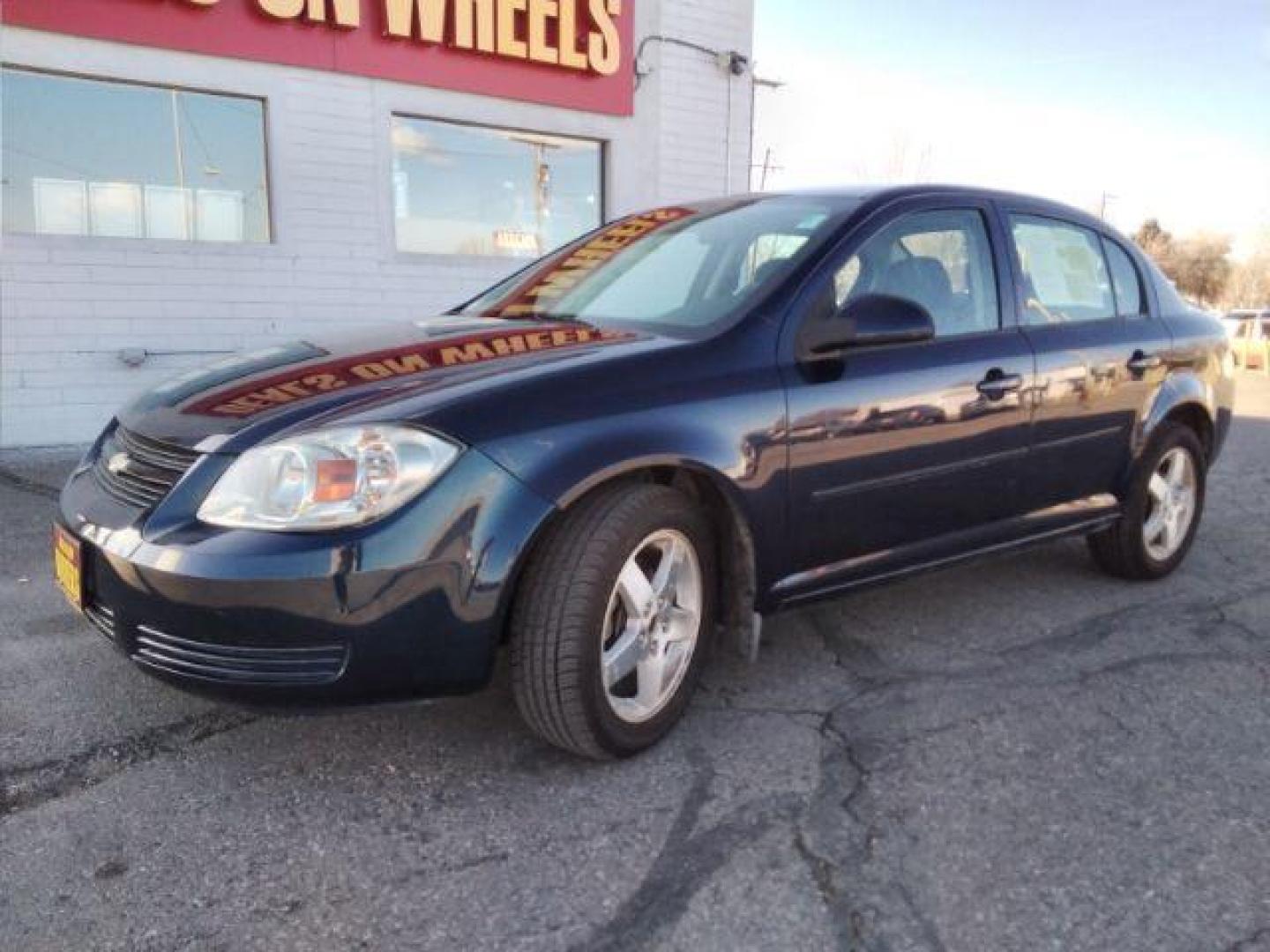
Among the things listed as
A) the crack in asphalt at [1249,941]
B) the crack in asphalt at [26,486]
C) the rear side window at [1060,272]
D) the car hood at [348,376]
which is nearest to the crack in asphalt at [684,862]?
the crack in asphalt at [1249,941]

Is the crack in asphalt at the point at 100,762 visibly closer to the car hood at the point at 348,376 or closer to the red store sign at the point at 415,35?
the car hood at the point at 348,376

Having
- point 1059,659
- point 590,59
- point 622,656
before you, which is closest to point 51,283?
point 590,59

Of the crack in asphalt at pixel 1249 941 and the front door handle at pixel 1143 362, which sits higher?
the front door handle at pixel 1143 362

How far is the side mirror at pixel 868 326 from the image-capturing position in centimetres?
288

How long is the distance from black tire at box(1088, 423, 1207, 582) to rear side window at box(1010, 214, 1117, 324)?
62 cm

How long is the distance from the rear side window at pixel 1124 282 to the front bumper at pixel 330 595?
2.93m

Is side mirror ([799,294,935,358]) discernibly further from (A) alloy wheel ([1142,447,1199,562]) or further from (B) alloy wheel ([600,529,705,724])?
(A) alloy wheel ([1142,447,1199,562])

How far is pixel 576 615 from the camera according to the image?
94.2 inches

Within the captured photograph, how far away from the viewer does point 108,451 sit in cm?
280

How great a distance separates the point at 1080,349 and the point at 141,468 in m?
3.16

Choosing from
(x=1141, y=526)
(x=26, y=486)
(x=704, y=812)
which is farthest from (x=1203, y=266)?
(x=704, y=812)

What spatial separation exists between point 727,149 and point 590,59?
1.82 metres

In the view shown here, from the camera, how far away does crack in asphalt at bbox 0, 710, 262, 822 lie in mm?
2451

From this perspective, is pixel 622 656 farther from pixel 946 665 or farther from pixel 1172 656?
pixel 1172 656
